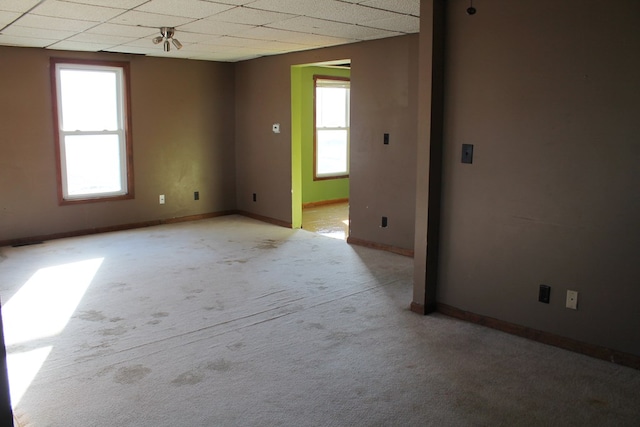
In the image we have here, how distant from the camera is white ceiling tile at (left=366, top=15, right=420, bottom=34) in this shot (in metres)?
4.42

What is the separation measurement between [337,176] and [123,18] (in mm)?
5014

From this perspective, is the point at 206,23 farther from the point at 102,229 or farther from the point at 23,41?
the point at 102,229

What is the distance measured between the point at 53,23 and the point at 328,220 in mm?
4133

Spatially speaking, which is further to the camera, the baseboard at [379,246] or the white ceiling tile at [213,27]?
the baseboard at [379,246]

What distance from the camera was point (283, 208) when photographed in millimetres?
7004

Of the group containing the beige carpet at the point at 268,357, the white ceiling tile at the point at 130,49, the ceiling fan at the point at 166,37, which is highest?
the white ceiling tile at the point at 130,49

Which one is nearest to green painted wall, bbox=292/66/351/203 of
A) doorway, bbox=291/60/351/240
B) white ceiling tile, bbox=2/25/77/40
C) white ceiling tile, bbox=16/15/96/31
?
doorway, bbox=291/60/351/240

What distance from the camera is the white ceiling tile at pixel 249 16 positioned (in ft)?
13.4

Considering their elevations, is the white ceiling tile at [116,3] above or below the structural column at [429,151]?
above

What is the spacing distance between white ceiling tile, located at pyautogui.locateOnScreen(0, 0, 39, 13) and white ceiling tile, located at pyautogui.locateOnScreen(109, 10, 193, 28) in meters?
0.63

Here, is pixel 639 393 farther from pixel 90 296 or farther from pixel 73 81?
pixel 73 81

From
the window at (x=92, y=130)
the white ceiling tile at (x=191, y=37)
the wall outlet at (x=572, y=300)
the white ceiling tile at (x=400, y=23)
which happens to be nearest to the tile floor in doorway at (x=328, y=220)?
the window at (x=92, y=130)

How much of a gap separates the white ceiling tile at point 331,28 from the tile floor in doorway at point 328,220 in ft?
7.50

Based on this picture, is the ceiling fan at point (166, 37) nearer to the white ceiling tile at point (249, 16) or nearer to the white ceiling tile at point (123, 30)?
the white ceiling tile at point (123, 30)
